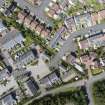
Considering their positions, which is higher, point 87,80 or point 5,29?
point 5,29

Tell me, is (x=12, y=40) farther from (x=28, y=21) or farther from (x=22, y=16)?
(x=22, y=16)

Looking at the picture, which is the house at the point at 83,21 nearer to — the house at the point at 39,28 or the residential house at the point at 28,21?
the house at the point at 39,28

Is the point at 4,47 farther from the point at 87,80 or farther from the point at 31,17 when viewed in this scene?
the point at 87,80

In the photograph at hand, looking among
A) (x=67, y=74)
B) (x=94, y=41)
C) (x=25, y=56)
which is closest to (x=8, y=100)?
(x=25, y=56)

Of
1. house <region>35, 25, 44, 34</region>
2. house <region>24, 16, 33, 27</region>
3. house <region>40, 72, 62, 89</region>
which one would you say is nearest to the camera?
house <region>40, 72, 62, 89</region>

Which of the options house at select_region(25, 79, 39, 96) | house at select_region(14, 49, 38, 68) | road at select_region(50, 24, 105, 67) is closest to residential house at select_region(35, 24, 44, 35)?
house at select_region(14, 49, 38, 68)

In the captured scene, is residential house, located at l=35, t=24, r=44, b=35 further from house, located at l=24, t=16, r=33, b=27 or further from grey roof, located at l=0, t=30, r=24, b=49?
grey roof, located at l=0, t=30, r=24, b=49

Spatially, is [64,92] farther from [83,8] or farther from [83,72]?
[83,8]

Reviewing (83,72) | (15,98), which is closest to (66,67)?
(83,72)
